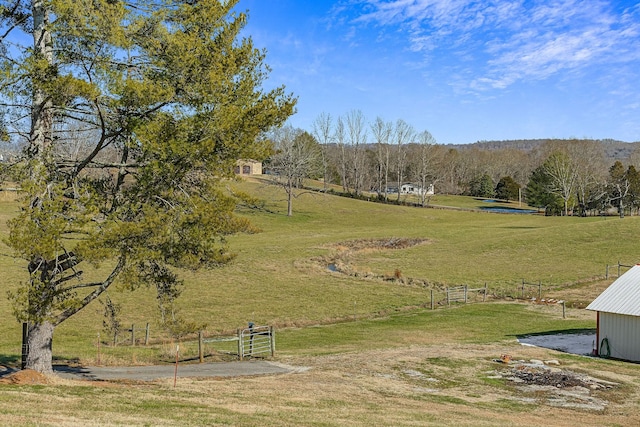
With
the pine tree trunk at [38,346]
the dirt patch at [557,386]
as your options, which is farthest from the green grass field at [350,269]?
the dirt patch at [557,386]

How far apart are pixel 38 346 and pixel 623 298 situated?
23.1 meters

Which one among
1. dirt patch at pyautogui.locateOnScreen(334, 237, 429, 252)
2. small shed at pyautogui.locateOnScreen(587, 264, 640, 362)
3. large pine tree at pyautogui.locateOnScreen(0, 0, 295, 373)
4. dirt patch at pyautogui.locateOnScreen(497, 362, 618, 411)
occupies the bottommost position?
dirt patch at pyautogui.locateOnScreen(497, 362, 618, 411)

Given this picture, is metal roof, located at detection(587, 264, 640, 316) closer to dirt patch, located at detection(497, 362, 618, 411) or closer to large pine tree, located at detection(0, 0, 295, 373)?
dirt patch, located at detection(497, 362, 618, 411)

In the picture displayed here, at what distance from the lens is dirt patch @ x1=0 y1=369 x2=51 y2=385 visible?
14.5 meters

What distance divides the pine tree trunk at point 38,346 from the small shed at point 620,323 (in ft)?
70.8

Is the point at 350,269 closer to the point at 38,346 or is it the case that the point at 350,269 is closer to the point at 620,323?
the point at 620,323

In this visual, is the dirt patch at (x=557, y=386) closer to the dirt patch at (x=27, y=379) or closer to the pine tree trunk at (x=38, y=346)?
the dirt patch at (x=27, y=379)

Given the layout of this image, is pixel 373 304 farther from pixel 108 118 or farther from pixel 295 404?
pixel 108 118

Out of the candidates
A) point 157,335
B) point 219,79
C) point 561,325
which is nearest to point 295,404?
point 219,79

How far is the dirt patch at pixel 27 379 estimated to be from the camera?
14.5 meters

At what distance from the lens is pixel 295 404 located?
558 inches

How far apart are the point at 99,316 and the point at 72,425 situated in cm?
2244

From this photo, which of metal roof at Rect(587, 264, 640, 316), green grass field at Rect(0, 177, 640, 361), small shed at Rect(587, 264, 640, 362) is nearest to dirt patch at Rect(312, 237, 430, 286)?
green grass field at Rect(0, 177, 640, 361)

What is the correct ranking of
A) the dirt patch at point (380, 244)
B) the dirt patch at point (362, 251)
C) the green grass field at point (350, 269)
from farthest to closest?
the dirt patch at point (380, 244)
the dirt patch at point (362, 251)
the green grass field at point (350, 269)
